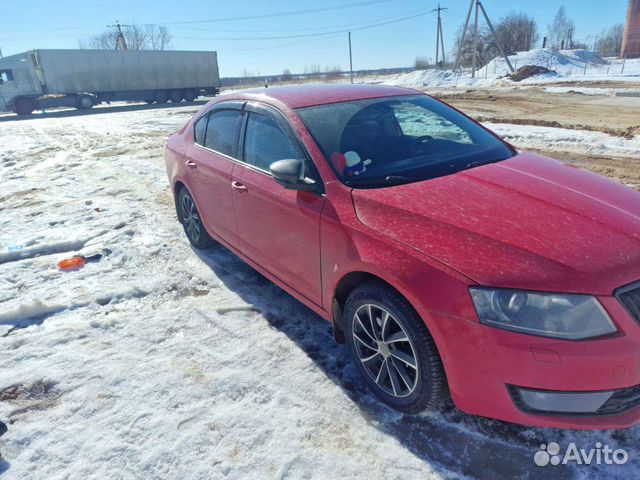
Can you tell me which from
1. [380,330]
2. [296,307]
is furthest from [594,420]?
[296,307]

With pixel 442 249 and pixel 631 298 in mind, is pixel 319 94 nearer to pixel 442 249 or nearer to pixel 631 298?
pixel 442 249

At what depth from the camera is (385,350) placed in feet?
7.74

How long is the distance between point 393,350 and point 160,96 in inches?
1418

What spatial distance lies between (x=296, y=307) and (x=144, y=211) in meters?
3.59

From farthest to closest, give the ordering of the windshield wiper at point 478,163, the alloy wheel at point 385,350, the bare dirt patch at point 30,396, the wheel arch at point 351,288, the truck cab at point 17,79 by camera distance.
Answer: the truck cab at point 17,79 < the windshield wiper at point 478,163 < the bare dirt patch at point 30,396 < the alloy wheel at point 385,350 < the wheel arch at point 351,288

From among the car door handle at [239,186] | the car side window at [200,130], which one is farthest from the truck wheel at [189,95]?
the car door handle at [239,186]

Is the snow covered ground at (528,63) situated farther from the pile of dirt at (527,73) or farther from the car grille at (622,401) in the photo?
the car grille at (622,401)

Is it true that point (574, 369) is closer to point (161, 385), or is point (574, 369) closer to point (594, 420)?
point (594, 420)

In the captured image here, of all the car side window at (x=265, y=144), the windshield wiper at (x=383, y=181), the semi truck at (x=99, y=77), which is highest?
the semi truck at (x=99, y=77)

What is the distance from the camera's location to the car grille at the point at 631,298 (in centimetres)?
177

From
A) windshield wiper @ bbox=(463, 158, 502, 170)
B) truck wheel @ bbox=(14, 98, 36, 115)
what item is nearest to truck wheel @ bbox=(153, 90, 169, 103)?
truck wheel @ bbox=(14, 98, 36, 115)

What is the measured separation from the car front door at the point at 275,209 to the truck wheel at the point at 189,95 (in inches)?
1361

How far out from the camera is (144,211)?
6090mm

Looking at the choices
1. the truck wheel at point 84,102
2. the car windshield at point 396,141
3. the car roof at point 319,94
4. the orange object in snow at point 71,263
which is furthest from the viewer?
the truck wheel at point 84,102
